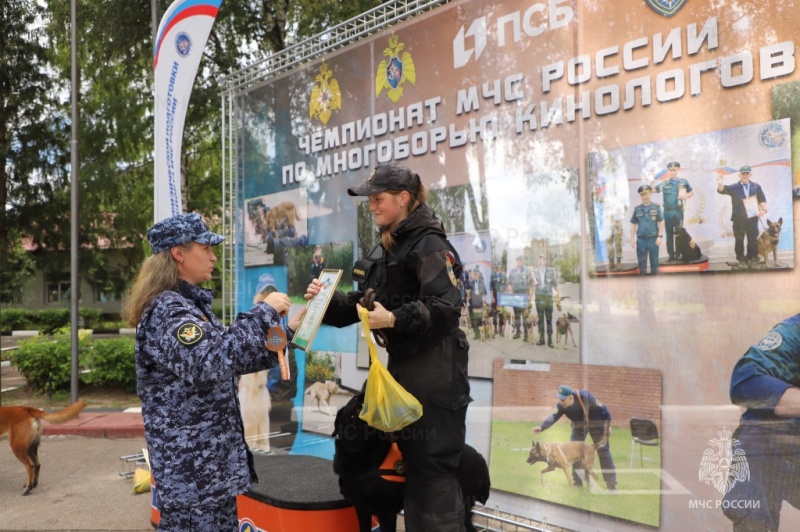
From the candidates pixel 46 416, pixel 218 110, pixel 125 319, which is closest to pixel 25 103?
pixel 218 110

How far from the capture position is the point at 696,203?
309 cm

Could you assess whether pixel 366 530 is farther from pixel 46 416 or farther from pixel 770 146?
pixel 46 416

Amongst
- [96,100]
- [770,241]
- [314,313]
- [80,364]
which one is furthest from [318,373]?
[96,100]

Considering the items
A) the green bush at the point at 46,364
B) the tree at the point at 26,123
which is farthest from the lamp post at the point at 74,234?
the tree at the point at 26,123

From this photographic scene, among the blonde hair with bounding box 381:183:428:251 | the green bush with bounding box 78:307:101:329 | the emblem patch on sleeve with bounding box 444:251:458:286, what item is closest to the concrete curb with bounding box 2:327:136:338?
the green bush with bounding box 78:307:101:329

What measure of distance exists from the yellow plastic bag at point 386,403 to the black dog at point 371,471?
9.2 inches

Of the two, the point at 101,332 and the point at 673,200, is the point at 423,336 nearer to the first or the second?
the point at 673,200

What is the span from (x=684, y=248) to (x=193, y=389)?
7.56 feet

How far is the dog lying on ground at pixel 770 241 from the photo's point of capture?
2.83m

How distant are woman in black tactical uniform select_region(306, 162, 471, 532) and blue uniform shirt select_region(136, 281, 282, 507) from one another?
0.50 meters

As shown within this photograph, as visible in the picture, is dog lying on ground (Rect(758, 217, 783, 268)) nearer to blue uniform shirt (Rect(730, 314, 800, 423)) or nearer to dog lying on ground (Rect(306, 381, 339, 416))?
blue uniform shirt (Rect(730, 314, 800, 423))

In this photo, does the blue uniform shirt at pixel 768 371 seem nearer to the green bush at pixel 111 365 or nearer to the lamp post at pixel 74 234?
the lamp post at pixel 74 234

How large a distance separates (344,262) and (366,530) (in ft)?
7.87

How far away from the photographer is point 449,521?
2568 millimetres
